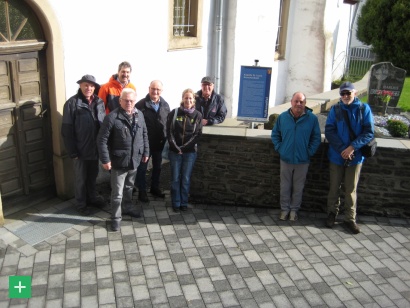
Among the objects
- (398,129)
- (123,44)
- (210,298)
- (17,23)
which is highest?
(17,23)

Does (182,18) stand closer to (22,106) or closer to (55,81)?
(55,81)

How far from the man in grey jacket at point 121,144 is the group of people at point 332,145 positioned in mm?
1833

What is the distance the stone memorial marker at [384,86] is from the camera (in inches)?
393

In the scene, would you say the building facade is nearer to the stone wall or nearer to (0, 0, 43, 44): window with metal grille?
(0, 0, 43, 44): window with metal grille

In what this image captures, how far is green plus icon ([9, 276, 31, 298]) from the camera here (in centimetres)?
472

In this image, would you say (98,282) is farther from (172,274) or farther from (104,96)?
(104,96)

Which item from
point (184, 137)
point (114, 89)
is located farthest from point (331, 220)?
point (114, 89)

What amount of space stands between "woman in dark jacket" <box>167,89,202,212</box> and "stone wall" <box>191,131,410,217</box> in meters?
0.39

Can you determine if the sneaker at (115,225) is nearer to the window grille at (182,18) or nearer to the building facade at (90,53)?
the building facade at (90,53)

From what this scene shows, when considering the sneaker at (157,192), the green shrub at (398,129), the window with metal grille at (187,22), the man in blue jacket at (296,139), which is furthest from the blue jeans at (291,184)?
the window with metal grille at (187,22)

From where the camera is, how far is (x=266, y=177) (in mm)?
6828

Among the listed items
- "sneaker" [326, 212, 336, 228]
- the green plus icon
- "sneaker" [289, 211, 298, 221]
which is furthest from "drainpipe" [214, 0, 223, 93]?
the green plus icon

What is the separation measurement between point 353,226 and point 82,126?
3898 millimetres

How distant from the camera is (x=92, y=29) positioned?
680cm
